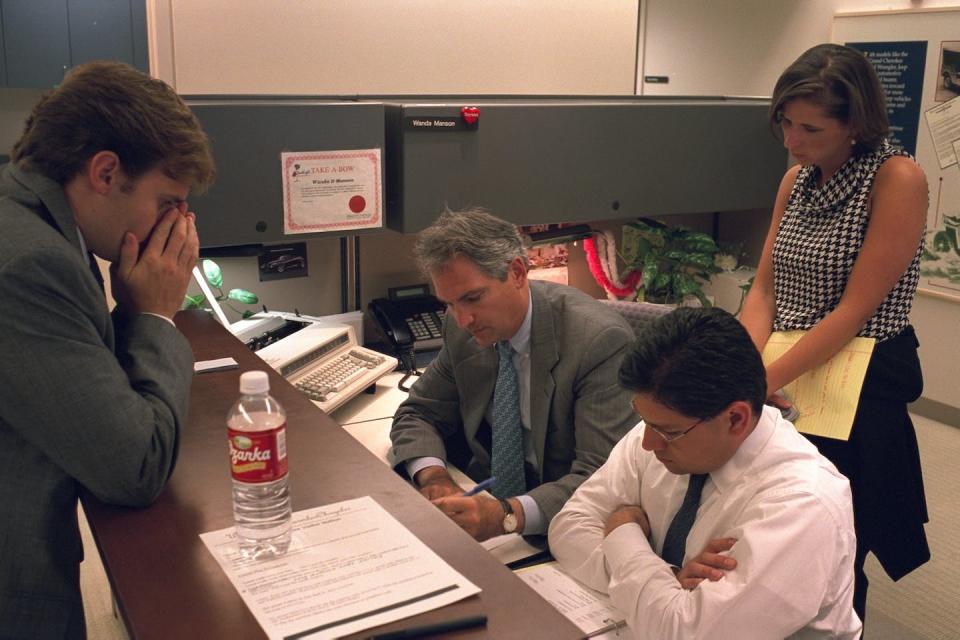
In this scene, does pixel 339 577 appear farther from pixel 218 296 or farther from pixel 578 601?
pixel 218 296

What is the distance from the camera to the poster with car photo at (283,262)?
8.30 feet

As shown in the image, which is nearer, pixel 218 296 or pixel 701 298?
pixel 218 296

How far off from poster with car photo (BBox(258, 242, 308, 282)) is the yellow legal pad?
1.36 metres

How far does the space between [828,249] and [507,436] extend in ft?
2.50

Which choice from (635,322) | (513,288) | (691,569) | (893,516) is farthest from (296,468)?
(893,516)

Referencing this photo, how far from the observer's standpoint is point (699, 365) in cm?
125

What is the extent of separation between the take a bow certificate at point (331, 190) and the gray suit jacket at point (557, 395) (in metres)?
0.49

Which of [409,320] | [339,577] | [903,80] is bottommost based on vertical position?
[409,320]

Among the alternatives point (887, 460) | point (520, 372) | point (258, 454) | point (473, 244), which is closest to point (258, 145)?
point (473, 244)

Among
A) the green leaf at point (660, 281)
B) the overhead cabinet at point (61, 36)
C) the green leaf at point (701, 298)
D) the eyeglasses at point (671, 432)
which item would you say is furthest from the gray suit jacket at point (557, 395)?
the overhead cabinet at point (61, 36)

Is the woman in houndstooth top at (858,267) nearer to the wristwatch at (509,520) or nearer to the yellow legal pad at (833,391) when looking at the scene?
the yellow legal pad at (833,391)

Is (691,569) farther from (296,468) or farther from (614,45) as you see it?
(614,45)

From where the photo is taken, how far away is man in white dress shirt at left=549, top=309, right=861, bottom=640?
1169mm

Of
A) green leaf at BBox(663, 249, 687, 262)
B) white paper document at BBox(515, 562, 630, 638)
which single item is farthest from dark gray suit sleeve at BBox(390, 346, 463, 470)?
green leaf at BBox(663, 249, 687, 262)
